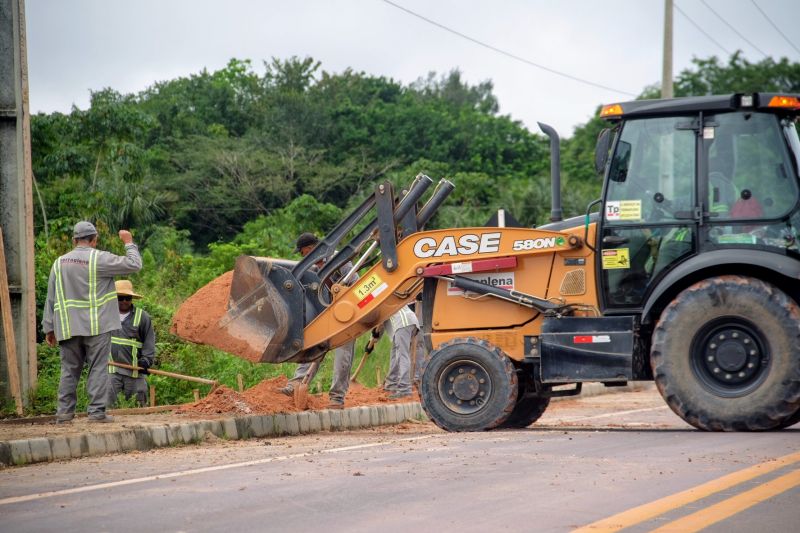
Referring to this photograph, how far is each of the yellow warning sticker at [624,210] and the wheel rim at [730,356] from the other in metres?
1.27

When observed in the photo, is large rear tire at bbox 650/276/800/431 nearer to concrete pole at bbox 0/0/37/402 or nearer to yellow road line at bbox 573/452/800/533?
yellow road line at bbox 573/452/800/533

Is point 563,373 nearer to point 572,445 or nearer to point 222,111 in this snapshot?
point 572,445

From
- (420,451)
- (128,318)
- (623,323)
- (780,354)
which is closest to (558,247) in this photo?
(623,323)

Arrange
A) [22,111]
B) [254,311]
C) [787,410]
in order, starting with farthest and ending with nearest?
[22,111] → [254,311] → [787,410]

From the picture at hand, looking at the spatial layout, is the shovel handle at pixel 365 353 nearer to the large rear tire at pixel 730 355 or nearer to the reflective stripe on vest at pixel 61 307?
the reflective stripe on vest at pixel 61 307

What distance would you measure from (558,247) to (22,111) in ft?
22.1

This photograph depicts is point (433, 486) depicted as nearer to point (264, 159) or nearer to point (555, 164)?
point (555, 164)

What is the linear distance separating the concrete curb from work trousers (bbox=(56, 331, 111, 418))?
1061 millimetres

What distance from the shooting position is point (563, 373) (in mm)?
10984

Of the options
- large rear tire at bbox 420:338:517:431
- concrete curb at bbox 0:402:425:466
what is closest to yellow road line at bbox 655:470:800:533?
large rear tire at bbox 420:338:517:431

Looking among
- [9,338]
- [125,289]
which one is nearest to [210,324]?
[9,338]

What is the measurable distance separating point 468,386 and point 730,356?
2.51m

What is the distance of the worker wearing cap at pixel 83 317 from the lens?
37.3 ft

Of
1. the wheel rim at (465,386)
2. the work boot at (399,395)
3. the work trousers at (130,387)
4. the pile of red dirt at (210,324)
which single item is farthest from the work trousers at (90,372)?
the work boot at (399,395)
